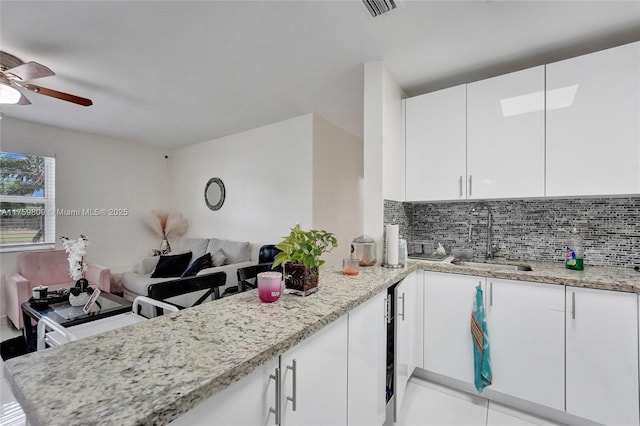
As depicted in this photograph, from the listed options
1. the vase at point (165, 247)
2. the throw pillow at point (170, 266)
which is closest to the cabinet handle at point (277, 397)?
the throw pillow at point (170, 266)

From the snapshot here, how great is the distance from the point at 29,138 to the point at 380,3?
4.68 m

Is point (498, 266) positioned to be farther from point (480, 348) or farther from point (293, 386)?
point (293, 386)

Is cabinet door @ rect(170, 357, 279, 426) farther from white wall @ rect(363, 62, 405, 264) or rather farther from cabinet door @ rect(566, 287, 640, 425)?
cabinet door @ rect(566, 287, 640, 425)

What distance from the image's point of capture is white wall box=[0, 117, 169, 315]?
12.3ft

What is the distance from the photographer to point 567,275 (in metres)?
1.70

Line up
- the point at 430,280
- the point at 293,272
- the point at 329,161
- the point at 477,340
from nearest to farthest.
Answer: the point at 293,272 < the point at 477,340 < the point at 430,280 < the point at 329,161

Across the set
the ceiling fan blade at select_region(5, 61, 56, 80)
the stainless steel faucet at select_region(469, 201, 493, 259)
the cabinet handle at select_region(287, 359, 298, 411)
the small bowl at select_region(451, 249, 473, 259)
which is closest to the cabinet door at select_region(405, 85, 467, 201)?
the stainless steel faucet at select_region(469, 201, 493, 259)

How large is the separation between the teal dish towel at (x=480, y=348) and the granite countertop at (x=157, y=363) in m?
1.20

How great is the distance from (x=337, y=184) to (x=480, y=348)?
254 cm

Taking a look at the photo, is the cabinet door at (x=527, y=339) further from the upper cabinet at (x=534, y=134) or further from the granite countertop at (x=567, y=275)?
the upper cabinet at (x=534, y=134)

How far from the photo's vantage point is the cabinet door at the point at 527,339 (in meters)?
1.67

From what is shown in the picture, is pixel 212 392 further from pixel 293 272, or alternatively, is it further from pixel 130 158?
pixel 130 158

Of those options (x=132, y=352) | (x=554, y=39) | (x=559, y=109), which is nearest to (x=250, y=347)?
(x=132, y=352)

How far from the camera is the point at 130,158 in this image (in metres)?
4.70
